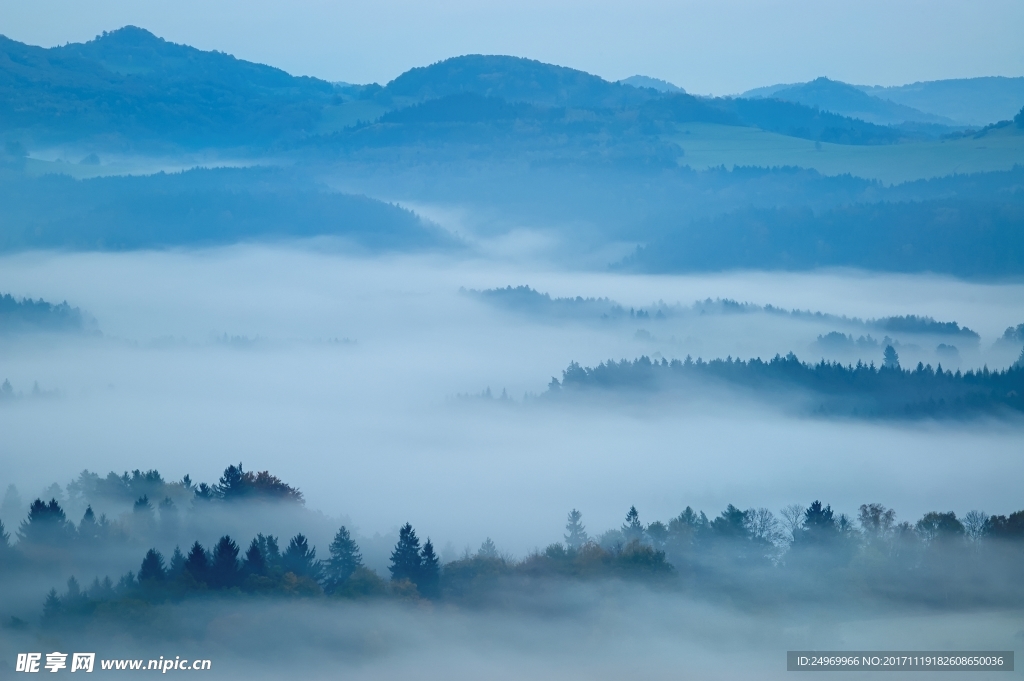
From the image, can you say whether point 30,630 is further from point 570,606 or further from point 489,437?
point 489,437

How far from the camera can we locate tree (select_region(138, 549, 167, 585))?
54156 millimetres

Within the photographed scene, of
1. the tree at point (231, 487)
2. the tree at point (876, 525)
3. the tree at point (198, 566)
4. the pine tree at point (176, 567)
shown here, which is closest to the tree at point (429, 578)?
the tree at point (198, 566)

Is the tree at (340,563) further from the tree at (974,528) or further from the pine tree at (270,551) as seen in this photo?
the tree at (974,528)

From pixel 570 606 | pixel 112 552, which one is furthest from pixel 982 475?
pixel 112 552

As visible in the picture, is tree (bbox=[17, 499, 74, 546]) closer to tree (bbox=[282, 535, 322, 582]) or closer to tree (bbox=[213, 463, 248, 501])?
tree (bbox=[213, 463, 248, 501])

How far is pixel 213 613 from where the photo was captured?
51156mm

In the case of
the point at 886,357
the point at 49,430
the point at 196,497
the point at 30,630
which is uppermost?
the point at 886,357

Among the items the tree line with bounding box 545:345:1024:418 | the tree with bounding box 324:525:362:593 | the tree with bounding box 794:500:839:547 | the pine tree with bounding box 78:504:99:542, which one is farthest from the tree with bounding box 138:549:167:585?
the tree line with bounding box 545:345:1024:418

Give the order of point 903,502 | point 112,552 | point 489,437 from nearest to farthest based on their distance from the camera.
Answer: point 112,552 → point 903,502 → point 489,437

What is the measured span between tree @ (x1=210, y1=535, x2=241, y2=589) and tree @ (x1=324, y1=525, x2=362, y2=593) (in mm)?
4818

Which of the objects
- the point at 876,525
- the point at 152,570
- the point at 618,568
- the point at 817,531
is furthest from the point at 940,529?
the point at 152,570

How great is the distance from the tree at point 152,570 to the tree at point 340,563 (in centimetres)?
825

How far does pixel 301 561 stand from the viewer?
2323 inches

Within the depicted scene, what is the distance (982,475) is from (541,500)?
5184cm
